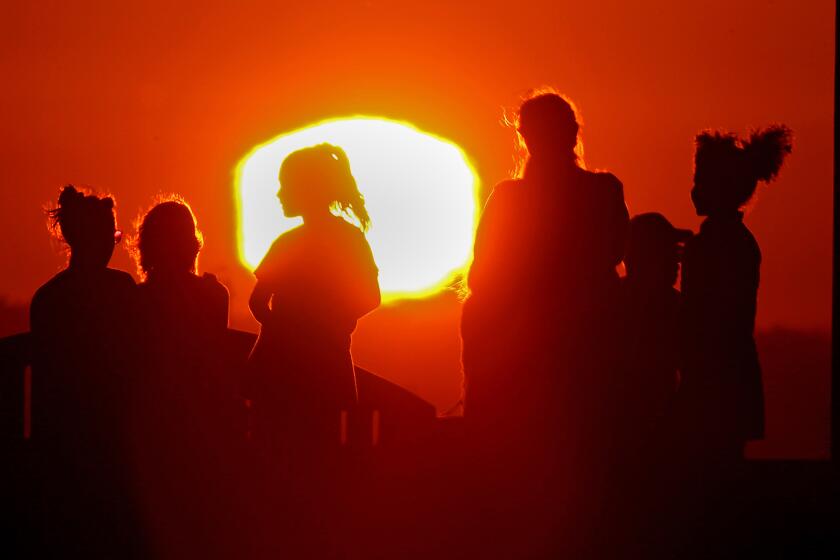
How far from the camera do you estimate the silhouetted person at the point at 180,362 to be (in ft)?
20.7

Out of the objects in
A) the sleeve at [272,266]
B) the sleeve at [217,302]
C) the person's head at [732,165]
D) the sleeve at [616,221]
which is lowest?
the sleeve at [217,302]

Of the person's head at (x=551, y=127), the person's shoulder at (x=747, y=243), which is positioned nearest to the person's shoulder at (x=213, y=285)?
the person's head at (x=551, y=127)

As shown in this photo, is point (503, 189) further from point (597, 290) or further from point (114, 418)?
point (114, 418)

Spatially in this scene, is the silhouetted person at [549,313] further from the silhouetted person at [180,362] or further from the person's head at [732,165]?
the silhouetted person at [180,362]

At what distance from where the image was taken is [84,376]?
6125 mm

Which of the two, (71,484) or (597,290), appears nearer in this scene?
(597,290)

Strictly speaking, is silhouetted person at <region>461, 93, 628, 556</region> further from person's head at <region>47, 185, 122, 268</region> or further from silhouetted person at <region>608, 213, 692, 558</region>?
person's head at <region>47, 185, 122, 268</region>

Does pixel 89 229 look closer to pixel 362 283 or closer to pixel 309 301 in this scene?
pixel 309 301

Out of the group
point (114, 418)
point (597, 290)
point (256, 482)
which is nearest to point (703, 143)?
point (597, 290)

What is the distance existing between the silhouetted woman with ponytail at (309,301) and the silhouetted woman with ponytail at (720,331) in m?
1.43

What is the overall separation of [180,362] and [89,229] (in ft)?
2.39

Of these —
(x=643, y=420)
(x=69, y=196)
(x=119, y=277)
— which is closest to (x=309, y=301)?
(x=119, y=277)

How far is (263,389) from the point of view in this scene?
623 centimetres

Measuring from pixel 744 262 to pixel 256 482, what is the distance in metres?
2.34
